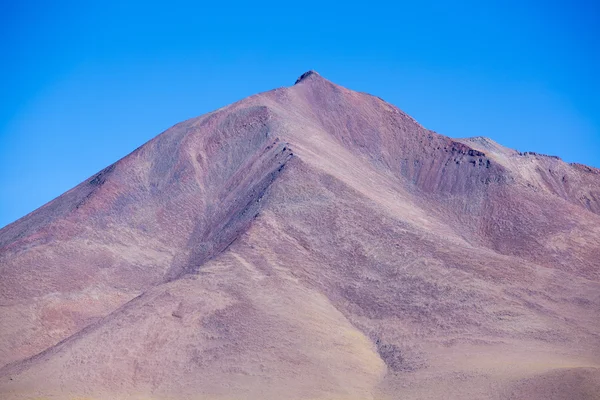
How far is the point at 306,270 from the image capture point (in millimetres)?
60812

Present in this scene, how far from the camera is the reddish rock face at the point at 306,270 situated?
49.4 metres

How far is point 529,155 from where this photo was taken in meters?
93.5

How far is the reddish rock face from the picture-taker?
49.4 metres

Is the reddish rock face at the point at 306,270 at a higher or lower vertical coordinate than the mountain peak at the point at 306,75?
lower

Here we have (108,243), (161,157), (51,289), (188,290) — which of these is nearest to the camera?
(188,290)

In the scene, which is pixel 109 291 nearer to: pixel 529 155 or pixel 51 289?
pixel 51 289

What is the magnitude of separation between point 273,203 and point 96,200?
19828 mm

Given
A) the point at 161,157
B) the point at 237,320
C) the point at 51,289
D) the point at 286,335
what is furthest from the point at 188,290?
the point at 161,157

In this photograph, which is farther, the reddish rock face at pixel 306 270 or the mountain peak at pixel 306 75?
the mountain peak at pixel 306 75

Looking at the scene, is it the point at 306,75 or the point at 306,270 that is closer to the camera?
the point at 306,270

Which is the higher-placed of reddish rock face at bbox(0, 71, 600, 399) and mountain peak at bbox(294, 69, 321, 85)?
mountain peak at bbox(294, 69, 321, 85)

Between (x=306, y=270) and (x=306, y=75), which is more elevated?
(x=306, y=75)

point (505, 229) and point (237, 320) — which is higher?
point (505, 229)

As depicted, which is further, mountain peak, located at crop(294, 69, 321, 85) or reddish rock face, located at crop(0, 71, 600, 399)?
mountain peak, located at crop(294, 69, 321, 85)
